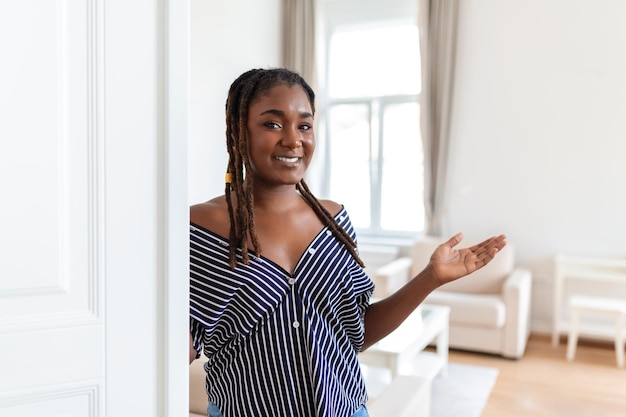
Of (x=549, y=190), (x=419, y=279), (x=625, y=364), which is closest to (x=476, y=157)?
(x=549, y=190)

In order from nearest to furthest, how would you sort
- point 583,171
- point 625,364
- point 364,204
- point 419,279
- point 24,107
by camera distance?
1. point 24,107
2. point 419,279
3. point 625,364
4. point 583,171
5. point 364,204

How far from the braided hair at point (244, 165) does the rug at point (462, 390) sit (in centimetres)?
229

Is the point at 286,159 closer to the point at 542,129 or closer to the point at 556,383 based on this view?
the point at 556,383

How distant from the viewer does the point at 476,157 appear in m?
4.91

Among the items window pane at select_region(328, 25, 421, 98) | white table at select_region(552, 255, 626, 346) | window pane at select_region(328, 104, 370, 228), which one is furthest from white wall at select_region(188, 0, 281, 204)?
white table at select_region(552, 255, 626, 346)

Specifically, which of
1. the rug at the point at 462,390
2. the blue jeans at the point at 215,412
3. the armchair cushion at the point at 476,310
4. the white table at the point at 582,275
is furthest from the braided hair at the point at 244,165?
the white table at the point at 582,275

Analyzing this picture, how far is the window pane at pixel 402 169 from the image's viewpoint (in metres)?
5.38

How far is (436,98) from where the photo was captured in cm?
500

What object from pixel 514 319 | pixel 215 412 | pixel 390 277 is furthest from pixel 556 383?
pixel 215 412

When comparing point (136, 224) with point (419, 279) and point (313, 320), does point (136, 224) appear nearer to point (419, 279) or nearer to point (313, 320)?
point (313, 320)

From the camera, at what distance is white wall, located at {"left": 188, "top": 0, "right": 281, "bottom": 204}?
176 inches

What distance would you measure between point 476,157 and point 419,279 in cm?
402

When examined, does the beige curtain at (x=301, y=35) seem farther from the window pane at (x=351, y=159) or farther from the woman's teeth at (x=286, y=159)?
the woman's teeth at (x=286, y=159)

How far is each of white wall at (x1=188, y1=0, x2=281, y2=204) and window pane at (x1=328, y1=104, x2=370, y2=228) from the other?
108 centimetres
